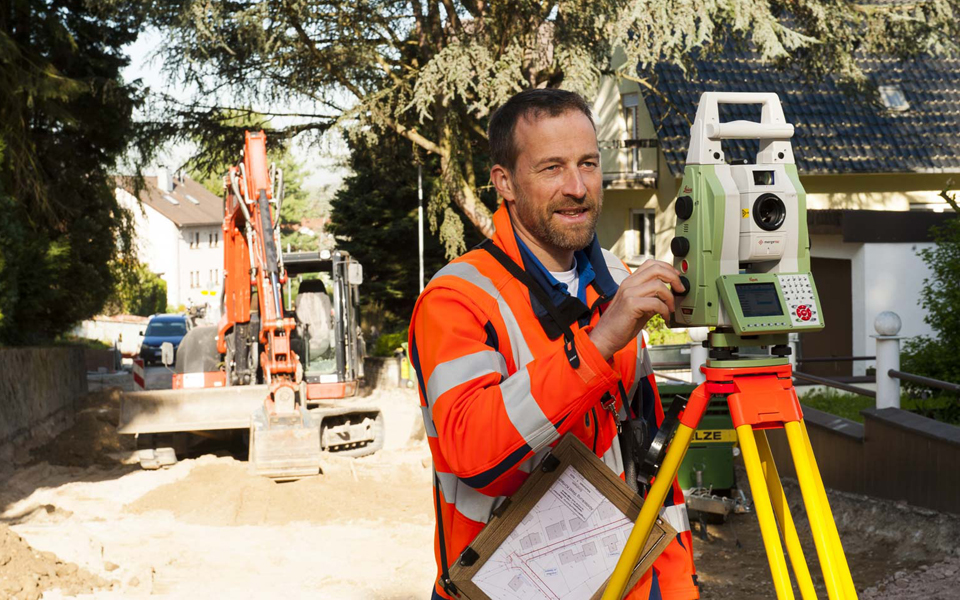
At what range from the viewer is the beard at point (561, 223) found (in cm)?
231

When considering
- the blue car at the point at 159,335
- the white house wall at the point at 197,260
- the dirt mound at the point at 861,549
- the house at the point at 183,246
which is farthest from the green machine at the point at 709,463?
the white house wall at the point at 197,260

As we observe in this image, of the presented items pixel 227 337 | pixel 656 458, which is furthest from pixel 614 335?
pixel 227 337

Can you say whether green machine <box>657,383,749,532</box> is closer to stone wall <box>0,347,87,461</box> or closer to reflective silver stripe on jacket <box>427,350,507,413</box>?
reflective silver stripe on jacket <box>427,350,507,413</box>

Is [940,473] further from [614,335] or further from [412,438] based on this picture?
[412,438]

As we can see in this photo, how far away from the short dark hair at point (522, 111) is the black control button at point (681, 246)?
0.33m

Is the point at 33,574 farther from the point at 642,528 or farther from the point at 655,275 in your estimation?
the point at 655,275

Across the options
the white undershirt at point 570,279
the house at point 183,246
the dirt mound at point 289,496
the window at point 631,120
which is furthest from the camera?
the house at point 183,246

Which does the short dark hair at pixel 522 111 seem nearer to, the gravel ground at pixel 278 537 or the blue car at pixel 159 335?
the gravel ground at pixel 278 537

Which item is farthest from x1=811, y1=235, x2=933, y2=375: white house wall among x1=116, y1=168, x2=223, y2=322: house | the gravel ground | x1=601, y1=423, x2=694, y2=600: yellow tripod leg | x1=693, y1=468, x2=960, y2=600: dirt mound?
x1=116, y1=168, x2=223, y2=322: house

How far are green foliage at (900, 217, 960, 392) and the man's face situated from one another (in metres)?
5.94

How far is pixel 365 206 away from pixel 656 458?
25.6 m

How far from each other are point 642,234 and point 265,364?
50.3 feet

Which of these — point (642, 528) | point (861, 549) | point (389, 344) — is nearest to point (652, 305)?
point (642, 528)

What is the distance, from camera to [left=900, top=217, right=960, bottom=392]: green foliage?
24.5 ft
